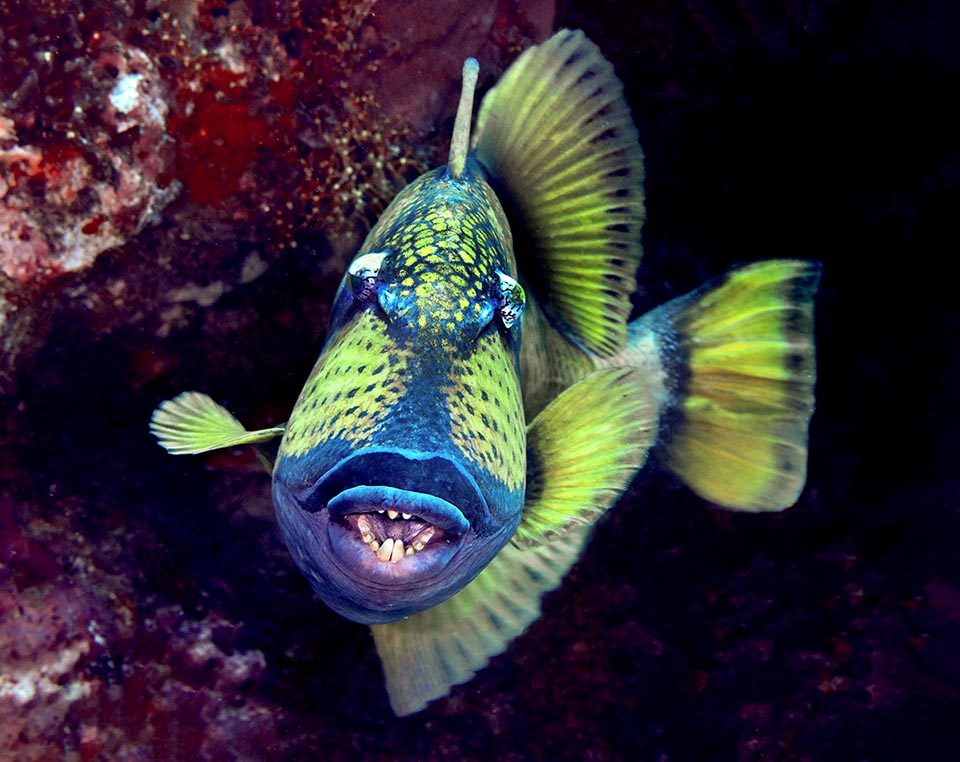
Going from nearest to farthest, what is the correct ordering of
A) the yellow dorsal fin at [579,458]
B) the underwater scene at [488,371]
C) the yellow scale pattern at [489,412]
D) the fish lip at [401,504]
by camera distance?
the fish lip at [401,504]
the yellow scale pattern at [489,412]
the underwater scene at [488,371]
the yellow dorsal fin at [579,458]

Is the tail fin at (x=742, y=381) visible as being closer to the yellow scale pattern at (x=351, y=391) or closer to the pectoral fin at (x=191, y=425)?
the yellow scale pattern at (x=351, y=391)

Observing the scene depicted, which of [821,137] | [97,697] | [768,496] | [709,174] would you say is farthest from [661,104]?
[97,697]

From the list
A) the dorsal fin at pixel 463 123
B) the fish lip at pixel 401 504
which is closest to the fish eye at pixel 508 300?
the dorsal fin at pixel 463 123

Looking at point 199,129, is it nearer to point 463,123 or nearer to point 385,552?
point 463,123

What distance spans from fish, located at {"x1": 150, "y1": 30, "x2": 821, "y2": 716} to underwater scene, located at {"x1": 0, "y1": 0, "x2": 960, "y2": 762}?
0.02m

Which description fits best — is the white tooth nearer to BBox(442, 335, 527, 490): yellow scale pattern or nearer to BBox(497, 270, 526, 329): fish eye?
BBox(442, 335, 527, 490): yellow scale pattern

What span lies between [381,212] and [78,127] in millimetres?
1091

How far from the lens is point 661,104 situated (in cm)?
310

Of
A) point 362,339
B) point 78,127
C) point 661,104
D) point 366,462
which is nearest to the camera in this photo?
point 366,462

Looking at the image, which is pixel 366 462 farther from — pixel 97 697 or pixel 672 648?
pixel 672 648

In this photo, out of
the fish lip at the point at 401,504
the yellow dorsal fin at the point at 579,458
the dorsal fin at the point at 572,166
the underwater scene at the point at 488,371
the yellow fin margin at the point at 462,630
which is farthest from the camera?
the yellow fin margin at the point at 462,630

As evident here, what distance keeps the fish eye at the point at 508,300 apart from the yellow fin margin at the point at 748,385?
1.32 meters

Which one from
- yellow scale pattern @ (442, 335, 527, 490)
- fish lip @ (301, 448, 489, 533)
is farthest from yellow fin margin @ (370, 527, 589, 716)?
fish lip @ (301, 448, 489, 533)

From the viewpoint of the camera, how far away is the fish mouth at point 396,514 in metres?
1.57
